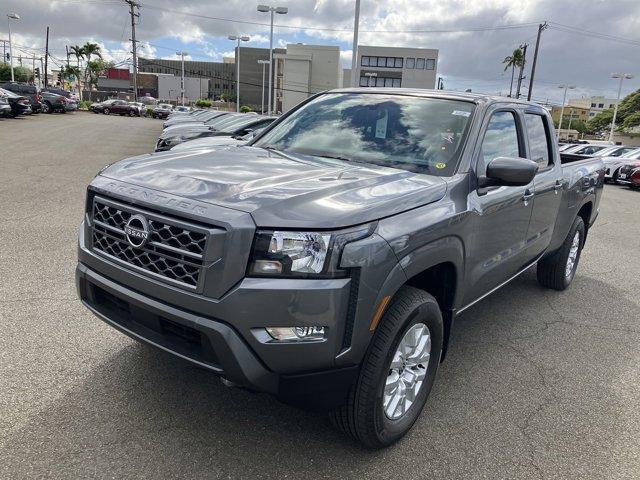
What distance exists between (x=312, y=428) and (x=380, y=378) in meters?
0.68

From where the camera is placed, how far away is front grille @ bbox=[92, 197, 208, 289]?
7.58ft

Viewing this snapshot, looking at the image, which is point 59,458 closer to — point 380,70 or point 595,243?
point 595,243

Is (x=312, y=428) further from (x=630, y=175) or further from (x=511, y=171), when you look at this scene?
(x=630, y=175)

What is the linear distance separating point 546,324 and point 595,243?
436cm

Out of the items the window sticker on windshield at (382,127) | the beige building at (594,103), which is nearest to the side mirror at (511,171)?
the window sticker on windshield at (382,127)

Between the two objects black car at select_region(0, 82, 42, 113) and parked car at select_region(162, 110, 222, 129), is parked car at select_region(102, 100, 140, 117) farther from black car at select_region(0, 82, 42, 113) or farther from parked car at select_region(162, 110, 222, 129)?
parked car at select_region(162, 110, 222, 129)

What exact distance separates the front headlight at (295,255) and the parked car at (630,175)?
18.0 metres

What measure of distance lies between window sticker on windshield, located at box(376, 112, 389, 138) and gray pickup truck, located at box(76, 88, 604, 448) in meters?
0.02

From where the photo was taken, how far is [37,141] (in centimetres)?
1731

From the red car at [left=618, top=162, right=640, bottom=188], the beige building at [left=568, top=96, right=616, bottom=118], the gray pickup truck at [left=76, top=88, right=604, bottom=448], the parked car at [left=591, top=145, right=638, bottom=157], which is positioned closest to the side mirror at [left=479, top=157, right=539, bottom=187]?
the gray pickup truck at [left=76, top=88, right=604, bottom=448]

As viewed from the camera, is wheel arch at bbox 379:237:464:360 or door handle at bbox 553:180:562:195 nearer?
wheel arch at bbox 379:237:464:360

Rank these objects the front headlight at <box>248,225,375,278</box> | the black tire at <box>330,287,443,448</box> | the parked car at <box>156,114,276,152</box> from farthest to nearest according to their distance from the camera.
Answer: the parked car at <box>156,114,276,152</box> → the black tire at <box>330,287,443,448</box> → the front headlight at <box>248,225,375,278</box>

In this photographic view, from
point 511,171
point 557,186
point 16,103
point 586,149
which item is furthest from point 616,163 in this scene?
point 16,103

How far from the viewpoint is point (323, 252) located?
2.24 metres
